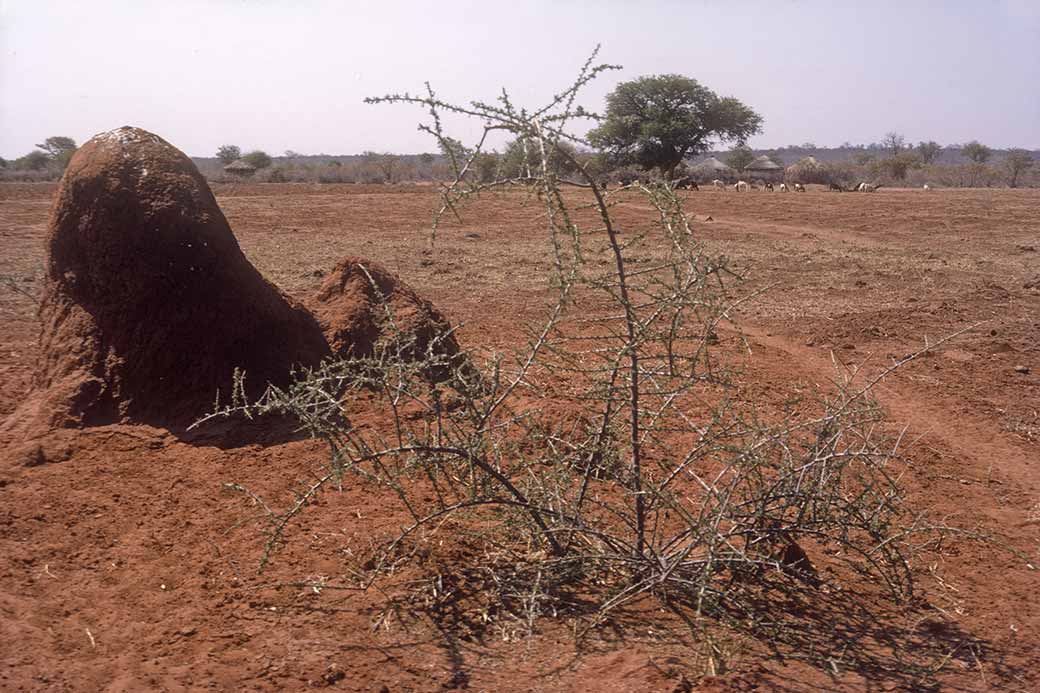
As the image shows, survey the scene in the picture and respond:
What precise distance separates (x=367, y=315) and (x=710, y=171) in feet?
130

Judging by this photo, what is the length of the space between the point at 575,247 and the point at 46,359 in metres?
3.78

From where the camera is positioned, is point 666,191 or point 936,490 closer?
point 666,191

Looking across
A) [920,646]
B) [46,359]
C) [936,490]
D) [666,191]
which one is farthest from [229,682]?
[936,490]

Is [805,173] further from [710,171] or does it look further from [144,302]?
[144,302]

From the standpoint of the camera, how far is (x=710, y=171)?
4309 cm

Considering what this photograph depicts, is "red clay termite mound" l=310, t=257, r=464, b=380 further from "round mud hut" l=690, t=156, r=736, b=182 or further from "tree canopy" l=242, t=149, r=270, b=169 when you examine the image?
"tree canopy" l=242, t=149, r=270, b=169

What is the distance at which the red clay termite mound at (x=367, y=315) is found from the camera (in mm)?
5535

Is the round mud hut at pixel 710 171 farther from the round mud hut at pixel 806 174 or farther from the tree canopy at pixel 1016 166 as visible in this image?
the tree canopy at pixel 1016 166

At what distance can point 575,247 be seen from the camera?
3012 millimetres

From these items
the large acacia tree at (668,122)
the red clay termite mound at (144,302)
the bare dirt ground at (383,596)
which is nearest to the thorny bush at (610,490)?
the bare dirt ground at (383,596)

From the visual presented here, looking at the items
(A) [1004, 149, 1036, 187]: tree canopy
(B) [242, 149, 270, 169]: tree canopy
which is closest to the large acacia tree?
(A) [1004, 149, 1036, 187]: tree canopy

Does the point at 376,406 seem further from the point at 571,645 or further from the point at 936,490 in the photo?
the point at 936,490

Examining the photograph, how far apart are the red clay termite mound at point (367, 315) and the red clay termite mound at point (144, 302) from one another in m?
0.39

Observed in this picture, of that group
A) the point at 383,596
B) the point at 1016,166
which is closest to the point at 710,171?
the point at 1016,166
